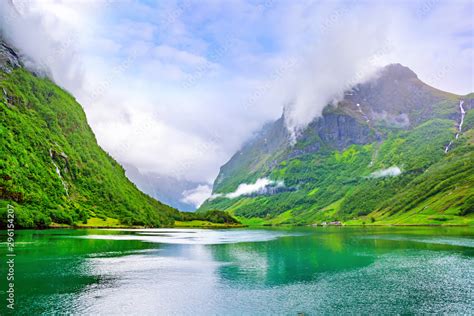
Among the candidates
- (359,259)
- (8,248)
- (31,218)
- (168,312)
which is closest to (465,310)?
(168,312)

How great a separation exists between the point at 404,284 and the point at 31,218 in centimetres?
16755

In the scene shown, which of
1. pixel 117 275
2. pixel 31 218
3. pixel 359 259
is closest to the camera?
pixel 117 275

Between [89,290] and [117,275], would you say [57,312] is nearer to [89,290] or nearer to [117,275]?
[89,290]

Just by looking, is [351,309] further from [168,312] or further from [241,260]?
[241,260]

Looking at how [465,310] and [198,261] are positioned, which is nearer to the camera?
[465,310]

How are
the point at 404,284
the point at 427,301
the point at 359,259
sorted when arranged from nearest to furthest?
the point at 427,301, the point at 404,284, the point at 359,259

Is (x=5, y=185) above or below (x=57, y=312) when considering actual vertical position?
above

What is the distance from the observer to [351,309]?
4709 centimetres

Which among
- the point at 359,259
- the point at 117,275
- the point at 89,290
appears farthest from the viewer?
the point at 359,259

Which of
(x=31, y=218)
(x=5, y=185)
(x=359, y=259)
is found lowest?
(x=359, y=259)

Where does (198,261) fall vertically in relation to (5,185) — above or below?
below

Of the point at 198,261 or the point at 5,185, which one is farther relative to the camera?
the point at 5,185

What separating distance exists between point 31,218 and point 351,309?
168916 mm

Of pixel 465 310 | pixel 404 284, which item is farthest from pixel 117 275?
pixel 465 310
